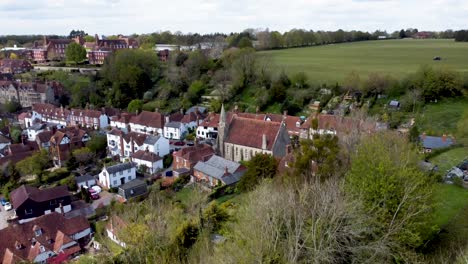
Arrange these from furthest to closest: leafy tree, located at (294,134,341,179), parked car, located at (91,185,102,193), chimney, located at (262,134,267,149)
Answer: parked car, located at (91,185,102,193)
chimney, located at (262,134,267,149)
leafy tree, located at (294,134,341,179)

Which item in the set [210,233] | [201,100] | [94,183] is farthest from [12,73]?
[210,233]

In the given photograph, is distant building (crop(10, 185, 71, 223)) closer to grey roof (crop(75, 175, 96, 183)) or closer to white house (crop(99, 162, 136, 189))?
grey roof (crop(75, 175, 96, 183))

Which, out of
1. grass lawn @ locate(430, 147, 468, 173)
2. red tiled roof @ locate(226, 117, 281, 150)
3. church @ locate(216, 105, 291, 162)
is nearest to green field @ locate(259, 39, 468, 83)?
red tiled roof @ locate(226, 117, 281, 150)

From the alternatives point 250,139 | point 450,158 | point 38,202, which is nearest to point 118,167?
point 38,202

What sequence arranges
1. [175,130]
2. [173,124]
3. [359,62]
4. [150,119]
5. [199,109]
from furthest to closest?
[359,62]
[199,109]
[150,119]
[173,124]
[175,130]

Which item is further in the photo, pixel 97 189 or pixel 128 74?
pixel 128 74

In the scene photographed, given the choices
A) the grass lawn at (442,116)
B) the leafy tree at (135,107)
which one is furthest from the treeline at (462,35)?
the leafy tree at (135,107)

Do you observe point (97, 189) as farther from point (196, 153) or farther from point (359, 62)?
point (359, 62)
